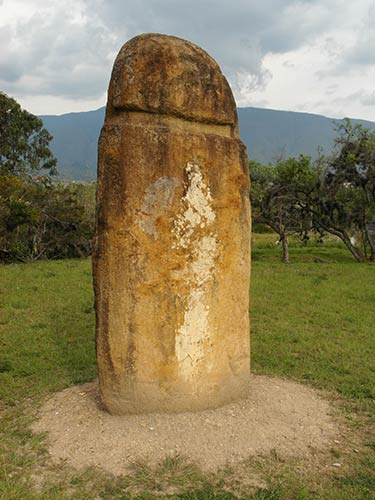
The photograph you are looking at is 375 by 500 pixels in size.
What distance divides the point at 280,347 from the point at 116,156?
5.50 m

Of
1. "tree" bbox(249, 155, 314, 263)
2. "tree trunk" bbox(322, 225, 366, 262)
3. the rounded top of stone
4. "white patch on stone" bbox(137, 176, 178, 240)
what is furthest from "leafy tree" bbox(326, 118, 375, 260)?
"white patch on stone" bbox(137, 176, 178, 240)

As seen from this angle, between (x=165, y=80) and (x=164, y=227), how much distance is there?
1.66 m

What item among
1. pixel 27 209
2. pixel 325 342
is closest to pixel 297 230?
pixel 27 209

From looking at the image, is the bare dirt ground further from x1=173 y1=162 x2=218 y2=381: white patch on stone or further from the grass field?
A: x1=173 y1=162 x2=218 y2=381: white patch on stone

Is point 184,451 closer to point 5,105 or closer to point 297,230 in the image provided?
point 297,230

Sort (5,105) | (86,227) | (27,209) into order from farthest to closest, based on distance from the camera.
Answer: (5,105)
(86,227)
(27,209)

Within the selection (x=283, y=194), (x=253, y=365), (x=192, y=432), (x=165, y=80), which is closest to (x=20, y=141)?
(x=283, y=194)

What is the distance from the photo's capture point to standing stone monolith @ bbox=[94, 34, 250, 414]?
5.95 m

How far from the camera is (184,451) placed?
5.55 meters

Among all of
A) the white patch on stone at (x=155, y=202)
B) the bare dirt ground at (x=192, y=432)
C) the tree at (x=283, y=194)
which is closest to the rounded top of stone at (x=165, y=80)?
the white patch on stone at (x=155, y=202)

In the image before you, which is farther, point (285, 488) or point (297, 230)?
point (297, 230)

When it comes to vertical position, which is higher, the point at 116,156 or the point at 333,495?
the point at 116,156

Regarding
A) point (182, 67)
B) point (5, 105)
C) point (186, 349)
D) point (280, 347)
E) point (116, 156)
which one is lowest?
point (280, 347)

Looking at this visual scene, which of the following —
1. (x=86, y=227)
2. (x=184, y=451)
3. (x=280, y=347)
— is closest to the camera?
(x=184, y=451)
